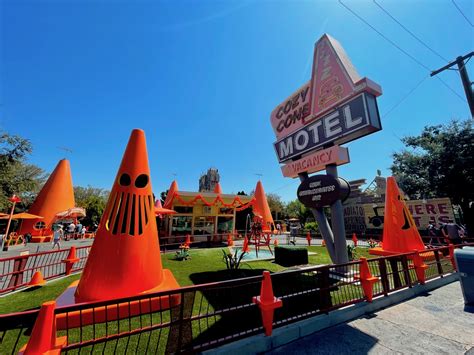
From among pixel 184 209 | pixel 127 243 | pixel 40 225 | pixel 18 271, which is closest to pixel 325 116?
pixel 127 243

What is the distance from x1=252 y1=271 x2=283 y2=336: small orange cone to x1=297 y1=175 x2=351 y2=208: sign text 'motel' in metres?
3.87

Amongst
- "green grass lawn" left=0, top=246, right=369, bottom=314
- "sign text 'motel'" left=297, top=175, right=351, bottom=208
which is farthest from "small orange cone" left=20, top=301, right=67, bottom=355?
"sign text 'motel'" left=297, top=175, right=351, bottom=208

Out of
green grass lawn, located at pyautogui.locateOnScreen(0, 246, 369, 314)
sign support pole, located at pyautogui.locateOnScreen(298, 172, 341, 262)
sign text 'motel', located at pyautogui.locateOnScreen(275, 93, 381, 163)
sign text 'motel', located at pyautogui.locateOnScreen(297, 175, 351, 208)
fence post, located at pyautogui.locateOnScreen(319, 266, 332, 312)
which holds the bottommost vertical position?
green grass lawn, located at pyautogui.locateOnScreen(0, 246, 369, 314)

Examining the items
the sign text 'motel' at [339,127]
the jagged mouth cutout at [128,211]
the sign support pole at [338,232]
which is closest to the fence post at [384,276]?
the sign support pole at [338,232]

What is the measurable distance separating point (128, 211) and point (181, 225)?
13859 millimetres

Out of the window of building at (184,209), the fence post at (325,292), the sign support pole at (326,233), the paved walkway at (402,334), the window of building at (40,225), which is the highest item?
the window of building at (184,209)

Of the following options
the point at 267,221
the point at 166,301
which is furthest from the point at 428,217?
the point at 166,301

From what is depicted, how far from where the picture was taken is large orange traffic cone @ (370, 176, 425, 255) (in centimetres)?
945

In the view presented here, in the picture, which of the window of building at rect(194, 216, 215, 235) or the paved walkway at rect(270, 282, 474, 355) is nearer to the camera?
the paved walkway at rect(270, 282, 474, 355)

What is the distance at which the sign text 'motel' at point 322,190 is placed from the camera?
20.7 feet

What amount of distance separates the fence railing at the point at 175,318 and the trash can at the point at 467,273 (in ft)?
3.24

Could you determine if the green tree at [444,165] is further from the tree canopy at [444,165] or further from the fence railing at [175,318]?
the fence railing at [175,318]

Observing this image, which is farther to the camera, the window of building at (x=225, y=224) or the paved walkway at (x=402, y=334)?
the window of building at (x=225, y=224)

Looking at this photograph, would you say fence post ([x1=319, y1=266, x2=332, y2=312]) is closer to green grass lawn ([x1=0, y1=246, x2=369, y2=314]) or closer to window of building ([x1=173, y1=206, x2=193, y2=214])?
green grass lawn ([x1=0, y1=246, x2=369, y2=314])
